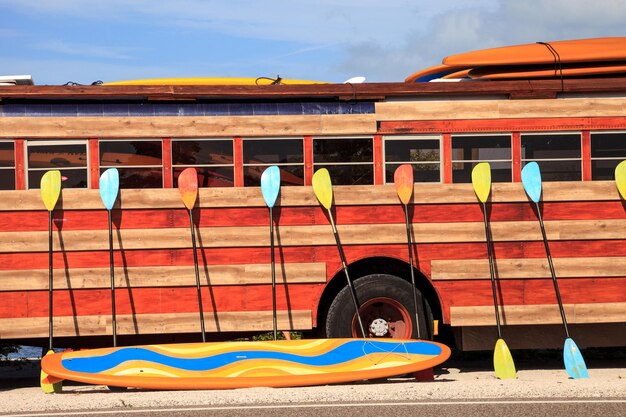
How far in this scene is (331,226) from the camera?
12.0 meters

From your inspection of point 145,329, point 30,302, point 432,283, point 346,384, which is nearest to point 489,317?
point 432,283

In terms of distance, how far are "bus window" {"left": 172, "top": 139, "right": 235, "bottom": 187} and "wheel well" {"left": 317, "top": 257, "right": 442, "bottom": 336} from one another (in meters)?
1.56

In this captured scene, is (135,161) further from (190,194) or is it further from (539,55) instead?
(539,55)

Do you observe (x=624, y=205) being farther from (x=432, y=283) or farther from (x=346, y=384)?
(x=346, y=384)

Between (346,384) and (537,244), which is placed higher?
(537,244)

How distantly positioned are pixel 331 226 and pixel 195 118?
185 centimetres

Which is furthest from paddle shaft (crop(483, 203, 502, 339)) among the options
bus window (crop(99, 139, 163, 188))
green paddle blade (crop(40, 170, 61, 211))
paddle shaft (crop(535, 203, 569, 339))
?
green paddle blade (crop(40, 170, 61, 211))

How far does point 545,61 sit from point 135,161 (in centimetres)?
458

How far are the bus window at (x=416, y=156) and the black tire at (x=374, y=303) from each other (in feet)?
3.65

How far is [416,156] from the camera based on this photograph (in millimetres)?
12219

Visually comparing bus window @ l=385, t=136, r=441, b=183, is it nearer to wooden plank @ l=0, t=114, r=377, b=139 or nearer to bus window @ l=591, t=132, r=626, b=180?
wooden plank @ l=0, t=114, r=377, b=139

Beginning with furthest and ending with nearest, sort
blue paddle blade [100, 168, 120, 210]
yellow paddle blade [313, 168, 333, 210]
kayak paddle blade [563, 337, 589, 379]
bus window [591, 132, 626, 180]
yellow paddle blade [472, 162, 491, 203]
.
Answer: bus window [591, 132, 626, 180]
yellow paddle blade [472, 162, 491, 203]
yellow paddle blade [313, 168, 333, 210]
blue paddle blade [100, 168, 120, 210]
kayak paddle blade [563, 337, 589, 379]

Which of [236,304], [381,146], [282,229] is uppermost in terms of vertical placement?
[381,146]

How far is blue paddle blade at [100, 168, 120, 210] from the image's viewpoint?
1167 cm
